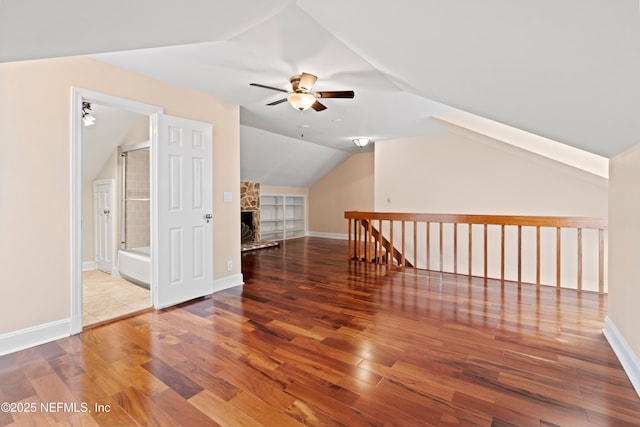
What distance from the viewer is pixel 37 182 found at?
2260 millimetres

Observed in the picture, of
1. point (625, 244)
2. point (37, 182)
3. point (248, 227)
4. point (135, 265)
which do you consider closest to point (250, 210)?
point (248, 227)

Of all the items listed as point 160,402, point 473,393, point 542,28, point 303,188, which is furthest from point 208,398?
point 303,188

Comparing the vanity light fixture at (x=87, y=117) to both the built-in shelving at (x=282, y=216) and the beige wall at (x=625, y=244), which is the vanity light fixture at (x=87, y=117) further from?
the beige wall at (x=625, y=244)

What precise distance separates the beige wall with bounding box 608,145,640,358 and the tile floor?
157 inches

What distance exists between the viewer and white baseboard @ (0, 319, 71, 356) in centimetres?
211

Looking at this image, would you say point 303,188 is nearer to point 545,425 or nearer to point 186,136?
point 186,136

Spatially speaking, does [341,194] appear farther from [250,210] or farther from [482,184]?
[482,184]

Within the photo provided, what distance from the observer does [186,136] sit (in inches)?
125

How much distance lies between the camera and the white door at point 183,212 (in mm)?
2973

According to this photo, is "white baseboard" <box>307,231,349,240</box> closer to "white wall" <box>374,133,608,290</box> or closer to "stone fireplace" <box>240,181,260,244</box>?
"white wall" <box>374,133,608,290</box>

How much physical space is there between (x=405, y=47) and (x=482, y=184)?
423cm

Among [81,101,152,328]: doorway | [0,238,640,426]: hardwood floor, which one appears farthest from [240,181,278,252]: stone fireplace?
[0,238,640,426]: hardwood floor

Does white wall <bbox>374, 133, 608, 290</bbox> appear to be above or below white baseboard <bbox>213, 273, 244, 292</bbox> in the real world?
above

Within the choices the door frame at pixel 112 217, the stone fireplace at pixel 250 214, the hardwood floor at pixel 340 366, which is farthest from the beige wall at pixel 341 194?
the door frame at pixel 112 217
